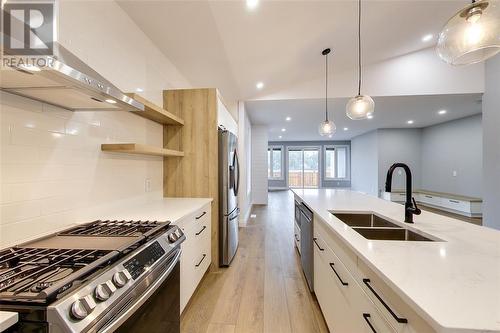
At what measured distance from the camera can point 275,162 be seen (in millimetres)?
11070

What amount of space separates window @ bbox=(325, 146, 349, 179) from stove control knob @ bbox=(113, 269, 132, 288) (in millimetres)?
11031

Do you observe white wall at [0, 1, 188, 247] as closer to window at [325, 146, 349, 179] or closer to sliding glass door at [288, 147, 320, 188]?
sliding glass door at [288, 147, 320, 188]

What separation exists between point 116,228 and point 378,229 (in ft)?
6.06

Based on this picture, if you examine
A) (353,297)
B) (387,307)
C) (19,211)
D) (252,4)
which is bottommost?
(353,297)

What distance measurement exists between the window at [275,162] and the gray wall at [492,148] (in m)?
7.84

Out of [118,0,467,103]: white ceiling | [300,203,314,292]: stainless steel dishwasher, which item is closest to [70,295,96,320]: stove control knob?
[300,203,314,292]: stainless steel dishwasher

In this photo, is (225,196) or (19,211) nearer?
(19,211)

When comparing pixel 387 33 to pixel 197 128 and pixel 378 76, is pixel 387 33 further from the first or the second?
pixel 197 128

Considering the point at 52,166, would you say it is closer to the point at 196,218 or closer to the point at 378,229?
the point at 196,218

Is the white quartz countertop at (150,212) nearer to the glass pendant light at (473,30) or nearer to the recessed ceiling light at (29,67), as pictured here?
the recessed ceiling light at (29,67)

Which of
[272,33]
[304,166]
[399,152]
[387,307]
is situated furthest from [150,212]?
[304,166]

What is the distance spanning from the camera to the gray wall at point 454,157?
17.6 ft

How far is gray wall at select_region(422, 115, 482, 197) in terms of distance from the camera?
5.38 m

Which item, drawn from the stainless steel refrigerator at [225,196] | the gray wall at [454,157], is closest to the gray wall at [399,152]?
the gray wall at [454,157]
